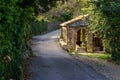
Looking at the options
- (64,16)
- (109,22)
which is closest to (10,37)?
(109,22)

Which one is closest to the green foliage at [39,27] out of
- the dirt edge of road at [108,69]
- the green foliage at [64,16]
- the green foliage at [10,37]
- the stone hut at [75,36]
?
the green foliage at [64,16]

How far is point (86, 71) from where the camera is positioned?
17547 mm

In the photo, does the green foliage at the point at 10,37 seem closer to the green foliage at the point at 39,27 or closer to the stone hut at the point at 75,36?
the stone hut at the point at 75,36

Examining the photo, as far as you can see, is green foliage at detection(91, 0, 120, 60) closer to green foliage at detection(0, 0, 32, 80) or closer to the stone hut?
green foliage at detection(0, 0, 32, 80)

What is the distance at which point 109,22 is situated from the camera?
2330 centimetres

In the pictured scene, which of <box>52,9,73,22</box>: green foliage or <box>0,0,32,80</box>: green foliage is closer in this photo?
<box>0,0,32,80</box>: green foliage

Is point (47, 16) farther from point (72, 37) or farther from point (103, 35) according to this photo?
point (103, 35)

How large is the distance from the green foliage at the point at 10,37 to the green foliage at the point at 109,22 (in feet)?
37.1

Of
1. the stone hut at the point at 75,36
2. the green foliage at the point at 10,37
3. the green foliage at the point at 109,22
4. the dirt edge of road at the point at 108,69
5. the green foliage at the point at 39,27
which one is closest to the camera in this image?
the green foliage at the point at 10,37

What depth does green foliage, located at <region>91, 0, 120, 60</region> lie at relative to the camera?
22.4m

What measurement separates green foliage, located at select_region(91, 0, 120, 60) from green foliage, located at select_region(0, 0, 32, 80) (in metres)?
11.3

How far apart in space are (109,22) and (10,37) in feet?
48.9

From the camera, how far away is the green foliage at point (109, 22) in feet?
73.5

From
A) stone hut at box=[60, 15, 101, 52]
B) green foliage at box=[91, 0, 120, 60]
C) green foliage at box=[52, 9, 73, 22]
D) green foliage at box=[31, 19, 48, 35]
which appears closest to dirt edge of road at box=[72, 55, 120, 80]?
Result: green foliage at box=[91, 0, 120, 60]
